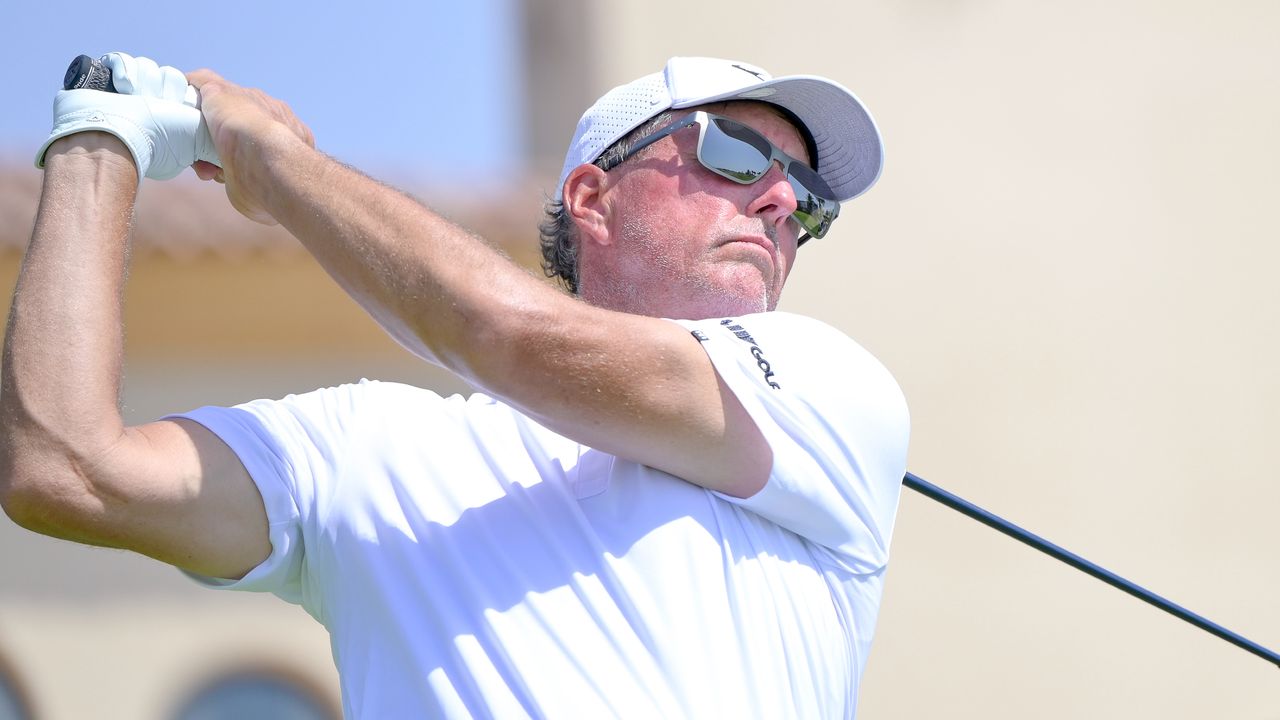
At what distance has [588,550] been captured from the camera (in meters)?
1.90

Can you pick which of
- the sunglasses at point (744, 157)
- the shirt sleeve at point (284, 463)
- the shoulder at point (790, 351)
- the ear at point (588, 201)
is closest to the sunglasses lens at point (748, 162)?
the sunglasses at point (744, 157)

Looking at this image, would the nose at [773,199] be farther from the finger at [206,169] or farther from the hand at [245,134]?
the finger at [206,169]

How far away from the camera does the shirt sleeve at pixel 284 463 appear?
6.63 feet

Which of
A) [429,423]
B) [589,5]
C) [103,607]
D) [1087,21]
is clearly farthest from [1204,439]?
[429,423]

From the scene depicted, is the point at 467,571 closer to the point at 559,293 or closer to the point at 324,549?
the point at 324,549

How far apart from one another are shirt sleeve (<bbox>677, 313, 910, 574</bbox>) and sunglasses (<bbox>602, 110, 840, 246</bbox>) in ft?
1.39

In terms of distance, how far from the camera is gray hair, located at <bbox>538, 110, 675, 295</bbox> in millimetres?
2527

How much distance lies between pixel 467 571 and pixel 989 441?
4.77m

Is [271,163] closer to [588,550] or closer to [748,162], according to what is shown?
[588,550]

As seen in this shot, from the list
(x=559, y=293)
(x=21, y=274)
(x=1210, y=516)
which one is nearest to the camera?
(x=559, y=293)

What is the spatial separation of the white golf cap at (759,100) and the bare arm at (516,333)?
0.70 m

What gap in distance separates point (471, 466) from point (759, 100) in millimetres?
884

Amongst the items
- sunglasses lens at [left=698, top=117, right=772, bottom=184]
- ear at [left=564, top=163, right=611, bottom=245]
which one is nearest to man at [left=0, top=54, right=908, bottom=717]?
sunglasses lens at [left=698, top=117, right=772, bottom=184]

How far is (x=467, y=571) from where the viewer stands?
6.25 ft
